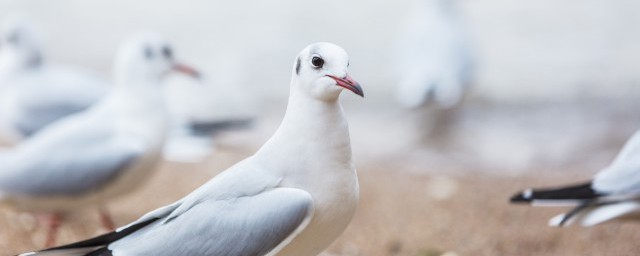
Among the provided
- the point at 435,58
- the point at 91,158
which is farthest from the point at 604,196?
the point at 435,58

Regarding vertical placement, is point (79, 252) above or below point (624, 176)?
above

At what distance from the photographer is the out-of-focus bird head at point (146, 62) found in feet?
15.8

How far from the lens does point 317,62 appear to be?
9.45 feet

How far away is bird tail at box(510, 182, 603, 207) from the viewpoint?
11.6 feet

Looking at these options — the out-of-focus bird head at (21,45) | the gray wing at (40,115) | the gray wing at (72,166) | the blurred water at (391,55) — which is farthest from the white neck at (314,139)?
the blurred water at (391,55)

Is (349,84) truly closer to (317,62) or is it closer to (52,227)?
(317,62)

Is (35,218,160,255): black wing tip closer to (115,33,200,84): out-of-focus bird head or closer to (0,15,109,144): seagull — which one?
(115,33,200,84): out-of-focus bird head

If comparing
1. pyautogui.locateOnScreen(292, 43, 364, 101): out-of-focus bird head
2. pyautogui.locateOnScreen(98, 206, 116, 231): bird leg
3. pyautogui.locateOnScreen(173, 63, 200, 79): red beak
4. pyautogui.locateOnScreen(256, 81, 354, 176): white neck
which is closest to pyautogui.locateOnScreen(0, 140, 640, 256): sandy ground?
pyautogui.locateOnScreen(98, 206, 116, 231): bird leg

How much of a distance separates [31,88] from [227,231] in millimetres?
3849

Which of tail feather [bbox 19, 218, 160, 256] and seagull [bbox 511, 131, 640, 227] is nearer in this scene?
tail feather [bbox 19, 218, 160, 256]

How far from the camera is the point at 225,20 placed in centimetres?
1197

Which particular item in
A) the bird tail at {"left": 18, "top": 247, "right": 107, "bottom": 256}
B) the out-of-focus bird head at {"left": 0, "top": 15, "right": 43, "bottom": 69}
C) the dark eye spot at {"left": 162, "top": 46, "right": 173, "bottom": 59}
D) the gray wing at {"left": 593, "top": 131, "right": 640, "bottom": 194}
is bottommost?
the gray wing at {"left": 593, "top": 131, "right": 640, "bottom": 194}

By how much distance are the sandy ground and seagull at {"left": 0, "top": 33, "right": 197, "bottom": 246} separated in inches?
6.6

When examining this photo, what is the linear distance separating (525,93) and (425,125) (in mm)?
1231
